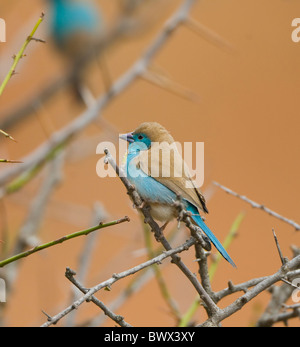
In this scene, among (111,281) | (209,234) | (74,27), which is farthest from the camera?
(74,27)

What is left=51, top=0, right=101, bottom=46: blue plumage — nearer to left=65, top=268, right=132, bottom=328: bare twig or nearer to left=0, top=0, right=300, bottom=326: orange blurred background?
left=0, top=0, right=300, bottom=326: orange blurred background

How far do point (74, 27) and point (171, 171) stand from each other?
7.90 feet

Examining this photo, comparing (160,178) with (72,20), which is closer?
(160,178)

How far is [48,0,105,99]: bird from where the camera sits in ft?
10.5

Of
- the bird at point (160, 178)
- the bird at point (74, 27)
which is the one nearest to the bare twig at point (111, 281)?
the bird at point (160, 178)

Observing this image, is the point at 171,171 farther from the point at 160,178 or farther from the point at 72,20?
the point at 72,20

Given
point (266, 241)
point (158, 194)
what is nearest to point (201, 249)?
point (158, 194)

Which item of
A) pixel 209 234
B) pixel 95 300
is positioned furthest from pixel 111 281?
pixel 209 234

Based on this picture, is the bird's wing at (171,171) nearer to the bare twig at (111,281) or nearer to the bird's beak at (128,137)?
the bird's beak at (128,137)

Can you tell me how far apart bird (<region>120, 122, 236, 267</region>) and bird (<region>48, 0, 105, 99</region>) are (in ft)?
6.39

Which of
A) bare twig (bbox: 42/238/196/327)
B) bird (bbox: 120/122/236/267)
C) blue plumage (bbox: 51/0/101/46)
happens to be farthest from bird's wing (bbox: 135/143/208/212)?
blue plumage (bbox: 51/0/101/46)

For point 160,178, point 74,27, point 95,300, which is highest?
point 74,27

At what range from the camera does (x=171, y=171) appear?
3.44 ft
